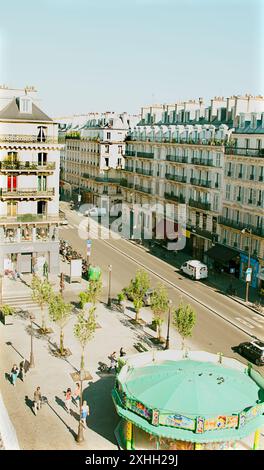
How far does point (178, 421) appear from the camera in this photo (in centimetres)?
2170

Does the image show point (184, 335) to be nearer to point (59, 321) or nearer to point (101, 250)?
point (59, 321)

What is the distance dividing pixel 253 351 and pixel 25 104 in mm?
29541

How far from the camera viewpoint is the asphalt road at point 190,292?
37375mm

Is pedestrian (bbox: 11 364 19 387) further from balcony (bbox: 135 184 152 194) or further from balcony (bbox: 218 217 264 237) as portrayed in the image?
balcony (bbox: 135 184 152 194)

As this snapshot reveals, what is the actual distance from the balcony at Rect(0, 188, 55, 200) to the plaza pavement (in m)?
9.77

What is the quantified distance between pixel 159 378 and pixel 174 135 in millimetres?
44073

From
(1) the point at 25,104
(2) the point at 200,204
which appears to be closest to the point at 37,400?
(1) the point at 25,104

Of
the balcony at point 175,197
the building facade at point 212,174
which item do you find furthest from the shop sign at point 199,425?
the balcony at point 175,197

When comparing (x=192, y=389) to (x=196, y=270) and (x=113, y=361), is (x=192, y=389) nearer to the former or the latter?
(x=113, y=361)

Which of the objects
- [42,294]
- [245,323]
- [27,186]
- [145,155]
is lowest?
[245,323]

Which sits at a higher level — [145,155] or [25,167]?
[145,155]

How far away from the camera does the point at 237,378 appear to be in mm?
24500

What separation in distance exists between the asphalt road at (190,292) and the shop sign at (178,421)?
42.5 feet
